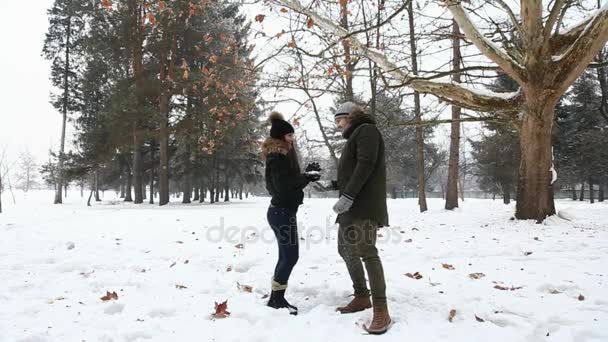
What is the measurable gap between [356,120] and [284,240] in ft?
4.25

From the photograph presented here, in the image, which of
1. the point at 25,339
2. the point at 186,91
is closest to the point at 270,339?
the point at 25,339

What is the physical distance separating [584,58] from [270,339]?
7525mm

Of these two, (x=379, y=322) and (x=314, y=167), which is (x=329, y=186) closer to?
(x=314, y=167)

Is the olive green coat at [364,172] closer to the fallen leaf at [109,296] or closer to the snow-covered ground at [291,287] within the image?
the snow-covered ground at [291,287]

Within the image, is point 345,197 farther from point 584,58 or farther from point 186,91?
point 186,91

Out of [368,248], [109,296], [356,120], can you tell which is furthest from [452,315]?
[109,296]

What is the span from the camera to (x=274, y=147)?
3.42 metres

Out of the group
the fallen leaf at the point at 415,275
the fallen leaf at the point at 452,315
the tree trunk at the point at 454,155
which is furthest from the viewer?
the tree trunk at the point at 454,155

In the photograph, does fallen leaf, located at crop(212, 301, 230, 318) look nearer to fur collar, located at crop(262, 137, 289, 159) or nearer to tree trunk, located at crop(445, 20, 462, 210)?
fur collar, located at crop(262, 137, 289, 159)

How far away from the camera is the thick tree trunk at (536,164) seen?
7.65 metres

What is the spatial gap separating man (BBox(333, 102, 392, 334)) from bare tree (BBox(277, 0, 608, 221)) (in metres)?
3.80

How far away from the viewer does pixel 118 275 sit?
14.5 ft

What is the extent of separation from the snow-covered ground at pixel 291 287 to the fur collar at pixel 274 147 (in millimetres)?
1472

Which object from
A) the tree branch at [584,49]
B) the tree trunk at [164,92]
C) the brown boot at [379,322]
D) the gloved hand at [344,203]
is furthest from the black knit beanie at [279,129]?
the tree trunk at [164,92]
